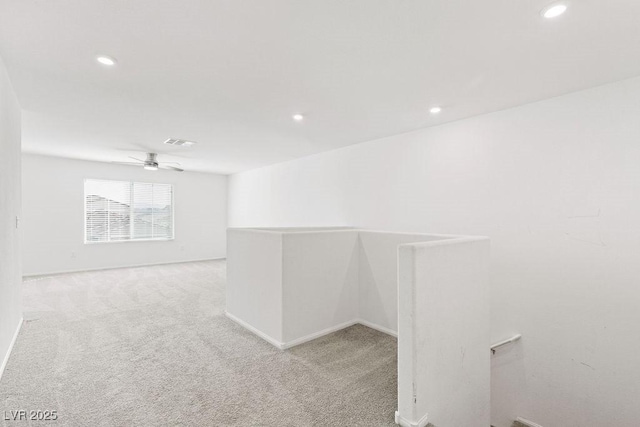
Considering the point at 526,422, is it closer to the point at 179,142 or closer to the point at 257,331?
the point at 257,331

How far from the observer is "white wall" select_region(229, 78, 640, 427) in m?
2.54

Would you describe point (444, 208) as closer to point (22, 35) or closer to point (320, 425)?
point (320, 425)

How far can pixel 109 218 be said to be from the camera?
22.4 feet

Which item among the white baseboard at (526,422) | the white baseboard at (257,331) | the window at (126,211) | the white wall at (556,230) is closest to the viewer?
the white wall at (556,230)

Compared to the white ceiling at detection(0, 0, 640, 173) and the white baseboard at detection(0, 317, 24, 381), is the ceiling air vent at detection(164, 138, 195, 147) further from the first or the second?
the white baseboard at detection(0, 317, 24, 381)

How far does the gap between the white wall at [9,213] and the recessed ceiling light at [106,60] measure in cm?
78

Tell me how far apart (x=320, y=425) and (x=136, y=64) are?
9.71ft

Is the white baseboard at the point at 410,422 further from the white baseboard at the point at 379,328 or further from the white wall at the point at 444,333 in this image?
the white baseboard at the point at 379,328

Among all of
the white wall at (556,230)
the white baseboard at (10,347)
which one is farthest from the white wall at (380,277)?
the white baseboard at (10,347)

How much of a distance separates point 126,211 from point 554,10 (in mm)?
8181

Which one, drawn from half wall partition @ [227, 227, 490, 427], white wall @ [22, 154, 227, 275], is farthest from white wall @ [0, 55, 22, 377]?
white wall @ [22, 154, 227, 275]

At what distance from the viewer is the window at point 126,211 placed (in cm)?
659

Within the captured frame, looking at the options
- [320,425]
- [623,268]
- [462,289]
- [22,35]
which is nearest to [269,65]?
[22,35]

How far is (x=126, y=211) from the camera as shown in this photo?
7062mm
